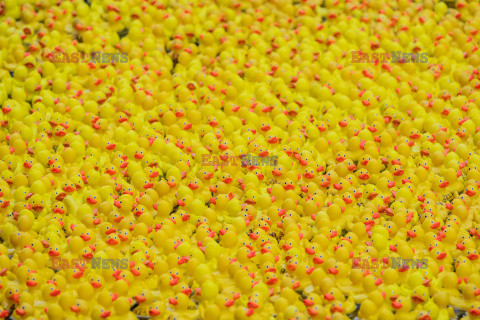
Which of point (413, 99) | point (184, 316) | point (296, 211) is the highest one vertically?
point (413, 99)

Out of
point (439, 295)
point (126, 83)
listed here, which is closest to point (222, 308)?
point (439, 295)

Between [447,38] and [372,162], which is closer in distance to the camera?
[372,162]

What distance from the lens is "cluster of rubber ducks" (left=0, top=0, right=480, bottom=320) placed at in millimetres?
3062

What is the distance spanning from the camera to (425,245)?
3.21m

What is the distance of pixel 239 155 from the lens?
11.6 ft

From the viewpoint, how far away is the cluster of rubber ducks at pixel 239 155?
3062mm

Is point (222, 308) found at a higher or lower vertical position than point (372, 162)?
lower

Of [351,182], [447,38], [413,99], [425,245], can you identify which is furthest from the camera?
[447,38]

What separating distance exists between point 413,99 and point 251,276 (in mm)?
1321

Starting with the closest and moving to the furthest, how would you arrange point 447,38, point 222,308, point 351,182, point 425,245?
point 222,308 < point 425,245 < point 351,182 < point 447,38

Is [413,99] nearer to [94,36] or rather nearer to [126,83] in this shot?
[126,83]

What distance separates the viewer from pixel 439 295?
3006 mm

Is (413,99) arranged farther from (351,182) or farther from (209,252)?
(209,252)

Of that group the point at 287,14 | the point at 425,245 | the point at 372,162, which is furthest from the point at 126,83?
the point at 425,245
